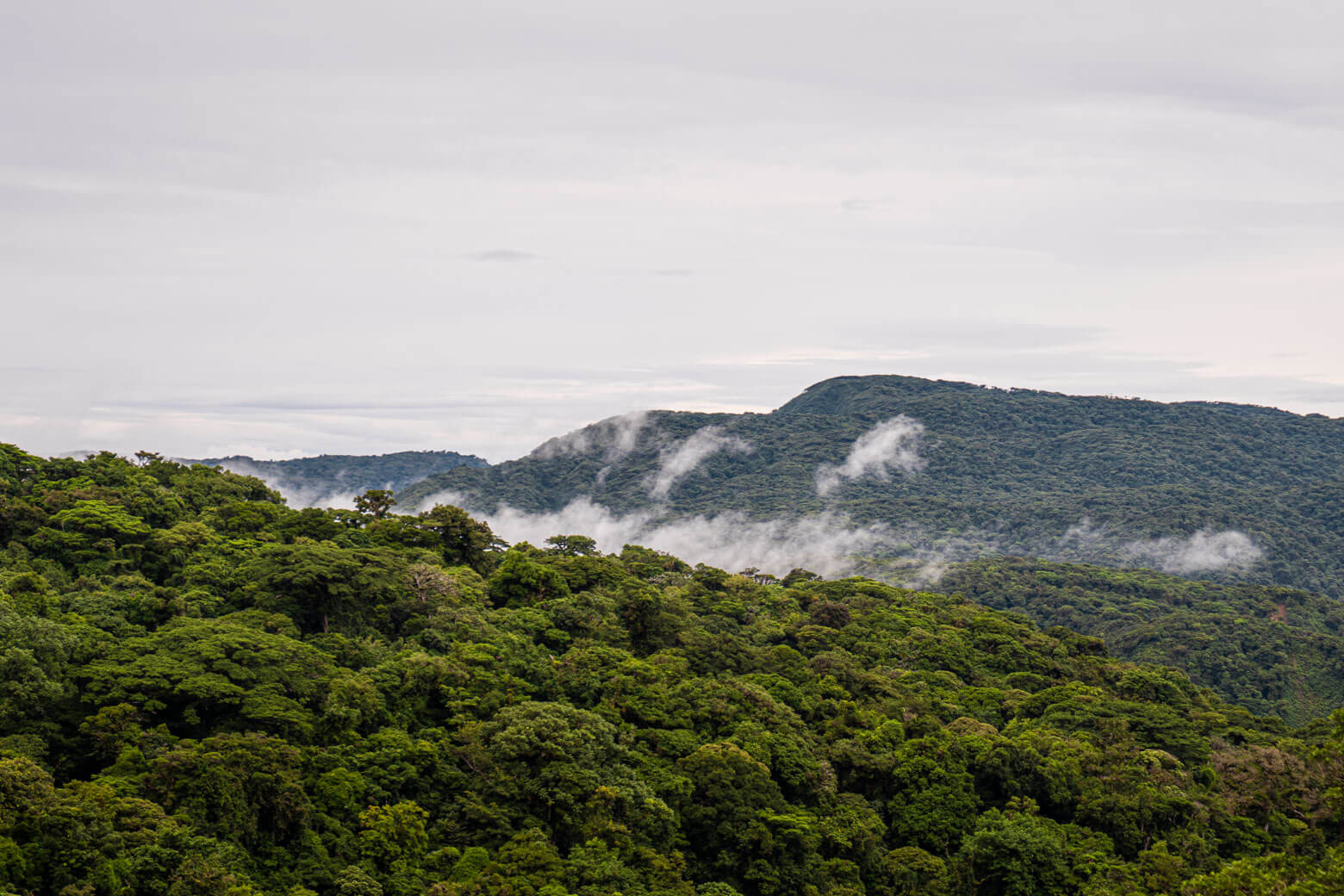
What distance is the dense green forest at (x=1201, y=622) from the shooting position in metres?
91.0

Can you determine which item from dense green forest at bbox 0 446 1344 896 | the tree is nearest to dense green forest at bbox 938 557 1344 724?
dense green forest at bbox 0 446 1344 896

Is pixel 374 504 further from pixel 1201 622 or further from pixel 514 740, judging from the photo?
pixel 1201 622

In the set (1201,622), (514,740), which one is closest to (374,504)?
(514,740)

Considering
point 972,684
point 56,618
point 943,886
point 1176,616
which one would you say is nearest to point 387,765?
point 56,618

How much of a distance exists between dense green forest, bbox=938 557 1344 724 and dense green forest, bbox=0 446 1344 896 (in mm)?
44905

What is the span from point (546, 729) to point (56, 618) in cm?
1740

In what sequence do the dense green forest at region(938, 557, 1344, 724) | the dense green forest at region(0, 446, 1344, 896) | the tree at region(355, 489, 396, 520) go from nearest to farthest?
the dense green forest at region(0, 446, 1344, 896) < the tree at region(355, 489, 396, 520) < the dense green forest at region(938, 557, 1344, 724)

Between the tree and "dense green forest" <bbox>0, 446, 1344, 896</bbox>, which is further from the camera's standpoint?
the tree

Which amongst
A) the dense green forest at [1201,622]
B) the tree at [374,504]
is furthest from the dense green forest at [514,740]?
the dense green forest at [1201,622]

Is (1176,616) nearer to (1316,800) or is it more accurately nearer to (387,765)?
(1316,800)

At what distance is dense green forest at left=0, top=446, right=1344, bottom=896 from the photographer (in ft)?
78.1

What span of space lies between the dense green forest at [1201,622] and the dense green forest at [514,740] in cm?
4490

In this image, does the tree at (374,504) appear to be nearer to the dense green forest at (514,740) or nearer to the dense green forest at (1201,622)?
the dense green forest at (514,740)

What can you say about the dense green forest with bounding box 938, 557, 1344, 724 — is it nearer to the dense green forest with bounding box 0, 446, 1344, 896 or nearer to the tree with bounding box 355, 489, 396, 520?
the dense green forest with bounding box 0, 446, 1344, 896
